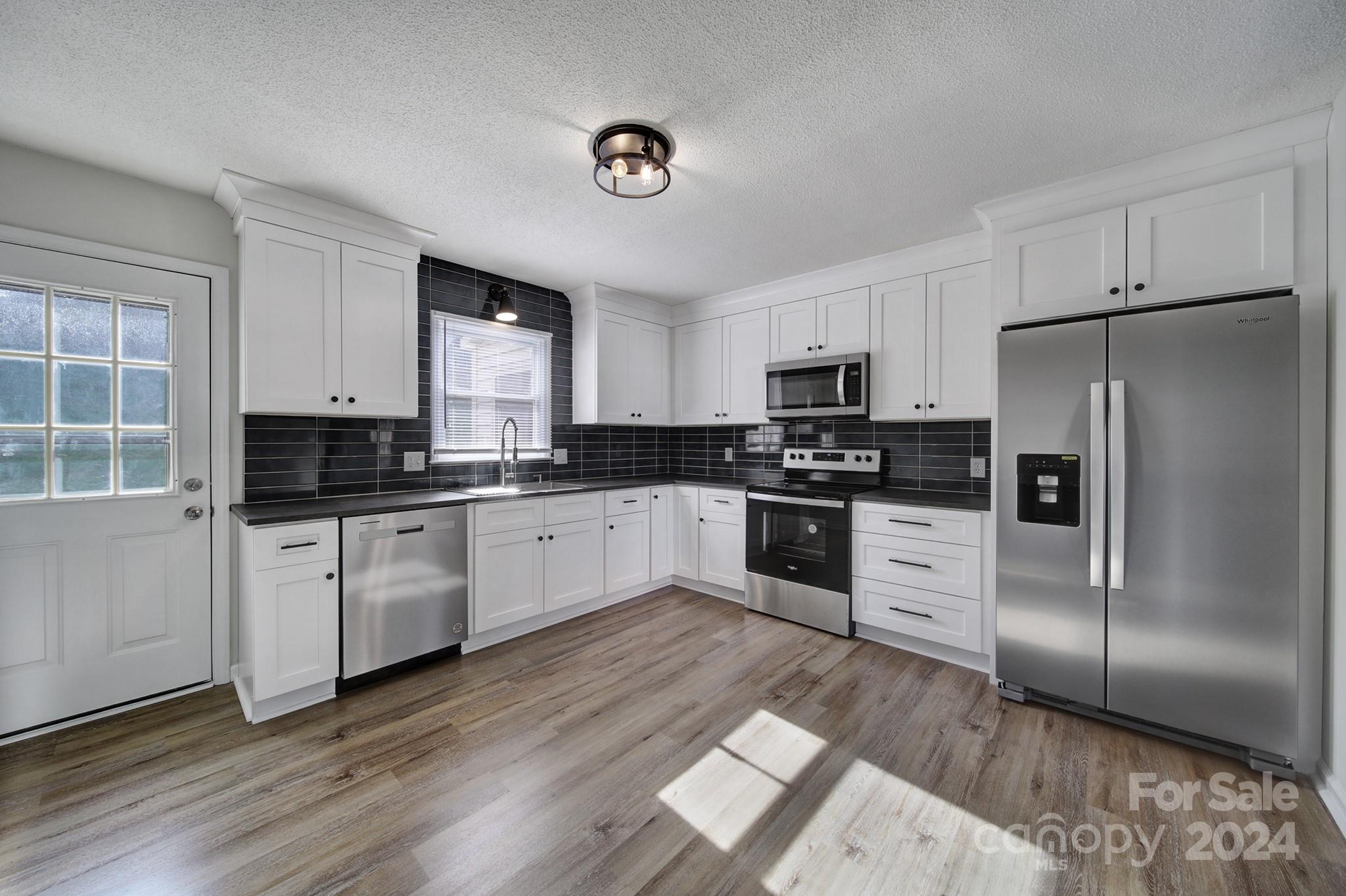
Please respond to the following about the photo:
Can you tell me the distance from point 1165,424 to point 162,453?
14.6ft

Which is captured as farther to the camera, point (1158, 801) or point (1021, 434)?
point (1021, 434)

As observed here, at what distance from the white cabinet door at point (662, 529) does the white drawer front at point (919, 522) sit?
4.98 ft

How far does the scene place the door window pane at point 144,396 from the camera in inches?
93.0

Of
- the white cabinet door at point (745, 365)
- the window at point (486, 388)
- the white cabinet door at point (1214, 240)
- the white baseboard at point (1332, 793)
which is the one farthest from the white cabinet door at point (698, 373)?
the white baseboard at point (1332, 793)

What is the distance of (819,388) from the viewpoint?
358 centimetres

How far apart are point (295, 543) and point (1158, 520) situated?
146 inches

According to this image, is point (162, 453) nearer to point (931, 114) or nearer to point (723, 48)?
point (723, 48)

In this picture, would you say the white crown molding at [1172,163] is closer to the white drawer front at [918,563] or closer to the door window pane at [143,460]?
the white drawer front at [918,563]

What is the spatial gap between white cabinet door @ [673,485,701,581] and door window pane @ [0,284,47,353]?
11.5 feet

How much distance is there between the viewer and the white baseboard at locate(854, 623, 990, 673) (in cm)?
279

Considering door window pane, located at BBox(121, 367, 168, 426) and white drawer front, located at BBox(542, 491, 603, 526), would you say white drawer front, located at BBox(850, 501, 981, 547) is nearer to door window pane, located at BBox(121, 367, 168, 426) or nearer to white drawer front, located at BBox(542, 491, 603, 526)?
white drawer front, located at BBox(542, 491, 603, 526)

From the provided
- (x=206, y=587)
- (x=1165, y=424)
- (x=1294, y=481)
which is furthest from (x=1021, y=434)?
(x=206, y=587)

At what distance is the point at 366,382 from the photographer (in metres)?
2.82

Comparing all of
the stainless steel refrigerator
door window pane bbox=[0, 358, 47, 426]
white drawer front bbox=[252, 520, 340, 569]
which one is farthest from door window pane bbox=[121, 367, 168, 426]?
the stainless steel refrigerator
